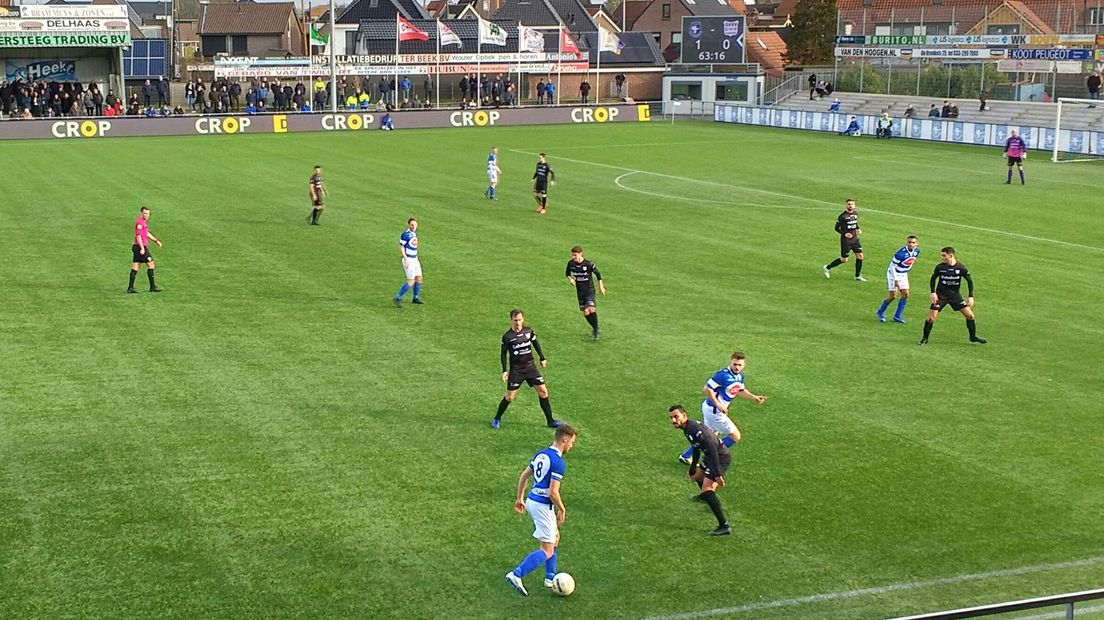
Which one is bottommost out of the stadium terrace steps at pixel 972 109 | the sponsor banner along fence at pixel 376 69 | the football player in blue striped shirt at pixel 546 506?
the football player in blue striped shirt at pixel 546 506

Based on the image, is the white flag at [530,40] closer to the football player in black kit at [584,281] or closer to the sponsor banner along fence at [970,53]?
the sponsor banner along fence at [970,53]

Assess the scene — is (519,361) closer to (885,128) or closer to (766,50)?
(885,128)

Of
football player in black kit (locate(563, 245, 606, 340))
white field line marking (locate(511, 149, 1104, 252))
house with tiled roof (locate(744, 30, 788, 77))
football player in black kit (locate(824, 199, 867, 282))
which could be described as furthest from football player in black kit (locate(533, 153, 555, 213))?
house with tiled roof (locate(744, 30, 788, 77))

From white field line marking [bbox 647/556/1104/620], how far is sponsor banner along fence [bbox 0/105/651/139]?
206 feet

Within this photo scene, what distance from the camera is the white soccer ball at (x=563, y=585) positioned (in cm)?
1330

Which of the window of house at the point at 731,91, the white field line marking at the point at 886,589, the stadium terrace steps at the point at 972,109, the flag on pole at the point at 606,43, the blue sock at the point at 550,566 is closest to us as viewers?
the white field line marking at the point at 886,589

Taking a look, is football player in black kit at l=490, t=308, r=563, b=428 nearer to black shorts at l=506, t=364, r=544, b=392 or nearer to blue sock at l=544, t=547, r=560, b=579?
black shorts at l=506, t=364, r=544, b=392

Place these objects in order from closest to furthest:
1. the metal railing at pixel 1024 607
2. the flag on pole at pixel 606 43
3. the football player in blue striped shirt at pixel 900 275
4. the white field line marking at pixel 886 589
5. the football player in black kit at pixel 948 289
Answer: the metal railing at pixel 1024 607
the white field line marking at pixel 886 589
the football player in black kit at pixel 948 289
the football player in blue striped shirt at pixel 900 275
the flag on pole at pixel 606 43

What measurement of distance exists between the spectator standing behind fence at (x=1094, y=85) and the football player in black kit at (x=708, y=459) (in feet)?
203

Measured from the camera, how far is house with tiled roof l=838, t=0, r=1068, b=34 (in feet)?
247

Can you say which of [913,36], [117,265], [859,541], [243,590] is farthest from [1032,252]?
[913,36]

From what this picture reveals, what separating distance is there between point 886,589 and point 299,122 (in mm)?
64782

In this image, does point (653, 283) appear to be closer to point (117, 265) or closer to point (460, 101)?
point (117, 265)

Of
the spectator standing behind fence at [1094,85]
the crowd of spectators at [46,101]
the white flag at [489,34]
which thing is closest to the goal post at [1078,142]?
the spectator standing behind fence at [1094,85]
